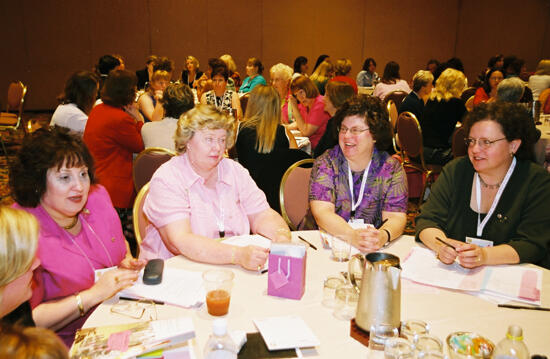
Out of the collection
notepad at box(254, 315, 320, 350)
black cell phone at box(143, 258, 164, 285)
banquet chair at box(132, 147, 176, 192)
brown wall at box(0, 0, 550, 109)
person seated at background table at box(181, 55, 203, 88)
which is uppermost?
brown wall at box(0, 0, 550, 109)

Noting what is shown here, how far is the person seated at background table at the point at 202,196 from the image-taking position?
7.16ft

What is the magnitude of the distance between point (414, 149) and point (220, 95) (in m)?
2.98

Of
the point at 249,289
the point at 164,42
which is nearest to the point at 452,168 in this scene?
the point at 249,289

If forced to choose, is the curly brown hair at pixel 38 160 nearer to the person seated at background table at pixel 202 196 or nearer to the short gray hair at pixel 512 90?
the person seated at background table at pixel 202 196

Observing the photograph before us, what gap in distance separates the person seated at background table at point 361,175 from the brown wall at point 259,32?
1037 centimetres

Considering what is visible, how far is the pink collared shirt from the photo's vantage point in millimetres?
2191

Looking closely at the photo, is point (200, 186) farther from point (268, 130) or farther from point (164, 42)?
point (164, 42)

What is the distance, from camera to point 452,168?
7.98ft

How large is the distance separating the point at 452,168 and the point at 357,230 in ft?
2.30

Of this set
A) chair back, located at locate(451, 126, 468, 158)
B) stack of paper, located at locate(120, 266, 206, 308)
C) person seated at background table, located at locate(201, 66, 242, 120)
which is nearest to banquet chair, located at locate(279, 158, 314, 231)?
stack of paper, located at locate(120, 266, 206, 308)

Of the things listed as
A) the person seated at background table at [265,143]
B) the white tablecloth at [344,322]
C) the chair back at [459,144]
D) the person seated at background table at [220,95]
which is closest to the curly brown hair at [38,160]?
the white tablecloth at [344,322]

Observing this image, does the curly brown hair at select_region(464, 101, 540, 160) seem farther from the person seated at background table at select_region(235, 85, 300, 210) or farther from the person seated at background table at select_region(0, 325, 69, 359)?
the person seated at background table at select_region(0, 325, 69, 359)

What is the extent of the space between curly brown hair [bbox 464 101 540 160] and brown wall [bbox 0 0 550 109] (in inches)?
427

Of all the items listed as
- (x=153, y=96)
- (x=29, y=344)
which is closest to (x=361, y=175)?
(x=29, y=344)
